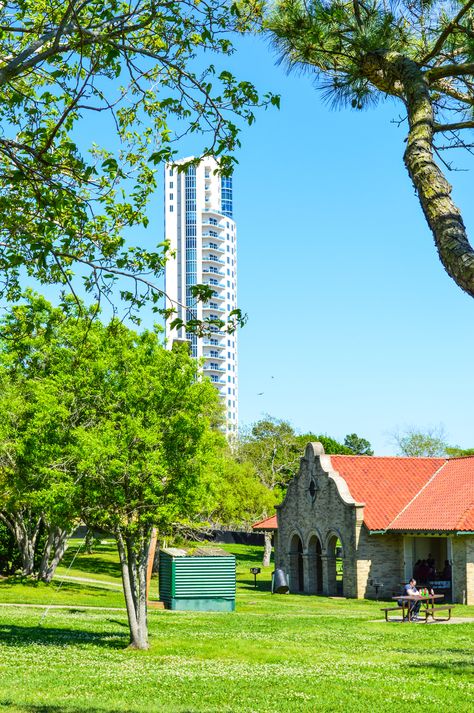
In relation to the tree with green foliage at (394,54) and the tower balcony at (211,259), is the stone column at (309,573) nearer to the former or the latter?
the tree with green foliage at (394,54)

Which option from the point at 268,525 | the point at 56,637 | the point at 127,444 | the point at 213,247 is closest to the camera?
the point at 127,444

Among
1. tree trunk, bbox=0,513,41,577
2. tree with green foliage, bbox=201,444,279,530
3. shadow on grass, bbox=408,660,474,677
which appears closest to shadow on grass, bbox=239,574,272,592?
tree with green foliage, bbox=201,444,279,530

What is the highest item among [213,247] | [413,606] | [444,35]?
[213,247]

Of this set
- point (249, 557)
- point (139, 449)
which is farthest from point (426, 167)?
point (249, 557)

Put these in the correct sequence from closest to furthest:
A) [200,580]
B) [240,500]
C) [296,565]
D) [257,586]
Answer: [200,580] → [296,565] → [257,586] → [240,500]

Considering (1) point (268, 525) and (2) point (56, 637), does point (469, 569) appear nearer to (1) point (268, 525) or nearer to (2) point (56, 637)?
(1) point (268, 525)

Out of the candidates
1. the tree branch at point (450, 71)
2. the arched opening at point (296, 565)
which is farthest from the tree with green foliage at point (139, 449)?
the arched opening at point (296, 565)

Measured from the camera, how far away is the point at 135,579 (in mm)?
22672

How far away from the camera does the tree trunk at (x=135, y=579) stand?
2231 cm

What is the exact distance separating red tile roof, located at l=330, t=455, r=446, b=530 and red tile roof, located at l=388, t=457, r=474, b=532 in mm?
542

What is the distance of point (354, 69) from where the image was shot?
9008mm

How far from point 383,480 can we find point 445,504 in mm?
5162

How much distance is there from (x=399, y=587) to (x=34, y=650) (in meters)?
24.5

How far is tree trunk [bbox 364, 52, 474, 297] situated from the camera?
6.27 meters
